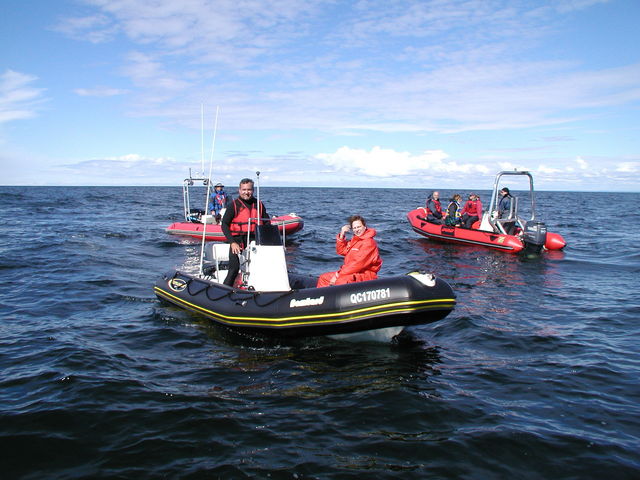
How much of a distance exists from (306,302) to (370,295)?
2.98 ft

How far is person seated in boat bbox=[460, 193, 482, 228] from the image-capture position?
17.1 m

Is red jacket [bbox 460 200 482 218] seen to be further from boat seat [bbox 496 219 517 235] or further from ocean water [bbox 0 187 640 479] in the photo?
ocean water [bbox 0 187 640 479]

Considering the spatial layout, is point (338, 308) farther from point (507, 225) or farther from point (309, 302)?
point (507, 225)

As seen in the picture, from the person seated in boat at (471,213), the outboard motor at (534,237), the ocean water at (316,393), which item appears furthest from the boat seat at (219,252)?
the person seated in boat at (471,213)

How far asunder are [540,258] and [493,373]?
33.6 feet

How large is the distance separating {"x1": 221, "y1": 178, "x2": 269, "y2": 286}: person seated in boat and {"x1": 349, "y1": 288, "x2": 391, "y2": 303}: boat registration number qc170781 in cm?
228

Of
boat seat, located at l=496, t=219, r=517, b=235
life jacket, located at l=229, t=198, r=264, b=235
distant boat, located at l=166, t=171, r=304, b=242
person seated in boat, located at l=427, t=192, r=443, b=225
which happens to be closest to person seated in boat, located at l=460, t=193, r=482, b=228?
boat seat, located at l=496, t=219, r=517, b=235

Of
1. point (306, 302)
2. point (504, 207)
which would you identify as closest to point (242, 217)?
point (306, 302)

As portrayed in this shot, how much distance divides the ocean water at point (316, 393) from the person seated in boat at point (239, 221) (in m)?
1.11

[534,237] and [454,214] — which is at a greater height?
[454,214]

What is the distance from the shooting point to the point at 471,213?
17312mm

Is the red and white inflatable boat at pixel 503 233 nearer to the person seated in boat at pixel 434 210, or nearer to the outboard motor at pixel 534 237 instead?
the outboard motor at pixel 534 237

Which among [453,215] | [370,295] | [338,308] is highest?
[453,215]

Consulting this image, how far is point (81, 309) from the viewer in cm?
842
